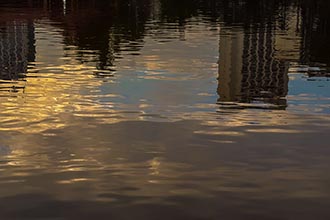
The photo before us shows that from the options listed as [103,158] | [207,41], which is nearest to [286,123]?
[103,158]

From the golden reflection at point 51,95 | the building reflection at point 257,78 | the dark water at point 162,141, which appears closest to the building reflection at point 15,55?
the dark water at point 162,141

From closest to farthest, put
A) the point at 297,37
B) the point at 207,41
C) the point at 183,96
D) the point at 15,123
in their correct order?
1. the point at 15,123
2. the point at 183,96
3. the point at 207,41
4. the point at 297,37

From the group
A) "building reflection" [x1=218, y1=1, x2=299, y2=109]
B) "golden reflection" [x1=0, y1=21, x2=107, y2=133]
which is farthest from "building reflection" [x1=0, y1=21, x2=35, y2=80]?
"building reflection" [x1=218, y1=1, x2=299, y2=109]

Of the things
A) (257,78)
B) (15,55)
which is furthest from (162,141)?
(15,55)

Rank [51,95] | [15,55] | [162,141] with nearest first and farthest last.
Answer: [162,141] < [51,95] < [15,55]

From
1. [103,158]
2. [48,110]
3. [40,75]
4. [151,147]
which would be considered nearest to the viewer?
[103,158]

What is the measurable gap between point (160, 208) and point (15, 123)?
5810mm

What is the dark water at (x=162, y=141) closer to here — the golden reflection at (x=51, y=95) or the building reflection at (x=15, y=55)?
the golden reflection at (x=51, y=95)

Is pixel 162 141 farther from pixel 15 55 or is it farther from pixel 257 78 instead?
pixel 15 55

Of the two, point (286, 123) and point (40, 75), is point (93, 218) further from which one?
point (40, 75)

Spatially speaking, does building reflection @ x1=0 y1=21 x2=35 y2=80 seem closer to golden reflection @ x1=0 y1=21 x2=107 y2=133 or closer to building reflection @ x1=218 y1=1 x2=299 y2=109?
golden reflection @ x1=0 y1=21 x2=107 y2=133

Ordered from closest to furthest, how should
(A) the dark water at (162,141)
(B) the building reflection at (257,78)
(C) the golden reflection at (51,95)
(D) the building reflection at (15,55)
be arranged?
(A) the dark water at (162,141)
(C) the golden reflection at (51,95)
(B) the building reflection at (257,78)
(D) the building reflection at (15,55)

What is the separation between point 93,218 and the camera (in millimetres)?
7328

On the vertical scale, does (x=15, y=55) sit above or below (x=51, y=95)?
above
